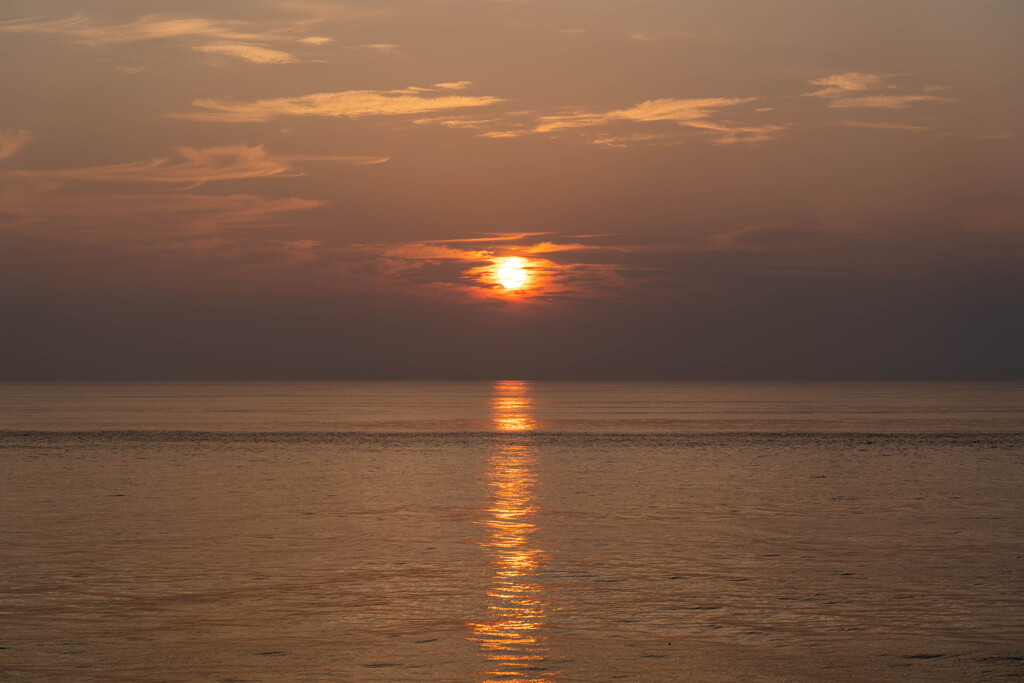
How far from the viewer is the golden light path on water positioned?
12.7 metres

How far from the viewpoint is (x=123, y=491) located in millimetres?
34062

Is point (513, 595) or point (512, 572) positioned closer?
point (513, 595)

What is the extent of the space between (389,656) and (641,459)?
36.2m

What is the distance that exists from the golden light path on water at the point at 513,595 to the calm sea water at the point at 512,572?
63 millimetres

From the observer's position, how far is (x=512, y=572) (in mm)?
19016

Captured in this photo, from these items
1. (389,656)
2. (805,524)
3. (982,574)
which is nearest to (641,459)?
(805,524)

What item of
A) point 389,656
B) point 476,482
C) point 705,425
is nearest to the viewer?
point 389,656

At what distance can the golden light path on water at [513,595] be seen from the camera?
500 inches

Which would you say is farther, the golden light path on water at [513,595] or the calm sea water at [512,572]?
the calm sea water at [512,572]

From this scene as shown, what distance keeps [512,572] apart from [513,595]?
6.77 ft

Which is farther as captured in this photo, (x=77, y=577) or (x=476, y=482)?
(x=476, y=482)

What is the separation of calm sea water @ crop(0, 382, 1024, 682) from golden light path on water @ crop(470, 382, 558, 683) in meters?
0.06

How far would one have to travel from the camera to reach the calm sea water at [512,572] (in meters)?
13.0

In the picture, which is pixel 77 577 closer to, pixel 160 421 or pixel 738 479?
pixel 738 479
